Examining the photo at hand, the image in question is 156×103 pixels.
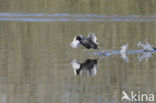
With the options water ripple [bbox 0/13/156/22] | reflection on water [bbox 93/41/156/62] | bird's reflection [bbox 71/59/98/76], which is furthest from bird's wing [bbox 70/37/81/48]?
water ripple [bbox 0/13/156/22]

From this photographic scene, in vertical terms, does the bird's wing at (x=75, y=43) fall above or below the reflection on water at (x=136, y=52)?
above

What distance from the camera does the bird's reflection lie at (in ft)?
41.6

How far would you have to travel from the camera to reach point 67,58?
1405cm

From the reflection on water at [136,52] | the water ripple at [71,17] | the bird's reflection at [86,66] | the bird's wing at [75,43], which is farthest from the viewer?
the water ripple at [71,17]

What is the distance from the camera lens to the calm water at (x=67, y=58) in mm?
10773

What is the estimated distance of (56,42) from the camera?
16094 mm

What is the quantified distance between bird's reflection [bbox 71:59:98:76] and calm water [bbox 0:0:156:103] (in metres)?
0.12

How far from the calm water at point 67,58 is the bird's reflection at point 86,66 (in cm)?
12

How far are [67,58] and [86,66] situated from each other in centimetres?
80

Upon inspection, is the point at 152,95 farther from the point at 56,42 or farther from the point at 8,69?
the point at 56,42

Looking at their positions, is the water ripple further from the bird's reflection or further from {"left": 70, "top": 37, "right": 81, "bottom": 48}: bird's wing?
the bird's reflection

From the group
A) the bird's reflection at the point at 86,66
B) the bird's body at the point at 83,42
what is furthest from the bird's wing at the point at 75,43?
the bird's reflection at the point at 86,66

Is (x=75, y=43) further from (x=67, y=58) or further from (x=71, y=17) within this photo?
(x=71, y=17)

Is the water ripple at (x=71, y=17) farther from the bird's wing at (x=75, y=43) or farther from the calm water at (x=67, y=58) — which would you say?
the bird's wing at (x=75, y=43)
